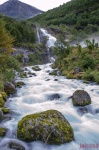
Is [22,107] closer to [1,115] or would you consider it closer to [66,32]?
[1,115]

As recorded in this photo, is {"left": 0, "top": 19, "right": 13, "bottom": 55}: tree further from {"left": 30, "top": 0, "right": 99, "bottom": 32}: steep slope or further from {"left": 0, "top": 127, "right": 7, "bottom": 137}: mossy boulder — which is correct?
{"left": 30, "top": 0, "right": 99, "bottom": 32}: steep slope

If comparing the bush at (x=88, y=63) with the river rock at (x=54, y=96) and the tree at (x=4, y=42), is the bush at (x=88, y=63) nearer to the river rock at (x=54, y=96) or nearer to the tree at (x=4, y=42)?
the tree at (x=4, y=42)

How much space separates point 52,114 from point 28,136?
5.57ft

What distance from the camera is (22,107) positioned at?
15.7 meters

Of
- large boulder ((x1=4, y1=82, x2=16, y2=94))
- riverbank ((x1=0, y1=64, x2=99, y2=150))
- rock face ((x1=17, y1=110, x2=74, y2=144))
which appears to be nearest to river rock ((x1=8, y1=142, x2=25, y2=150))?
riverbank ((x1=0, y1=64, x2=99, y2=150))

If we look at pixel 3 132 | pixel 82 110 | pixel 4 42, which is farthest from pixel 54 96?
pixel 4 42

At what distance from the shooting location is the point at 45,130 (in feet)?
33.9

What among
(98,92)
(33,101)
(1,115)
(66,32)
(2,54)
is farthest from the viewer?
(66,32)

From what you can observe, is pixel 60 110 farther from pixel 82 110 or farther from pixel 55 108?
pixel 82 110

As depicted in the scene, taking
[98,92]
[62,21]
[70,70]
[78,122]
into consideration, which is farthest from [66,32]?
[78,122]

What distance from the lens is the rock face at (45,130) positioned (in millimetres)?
A: 10312

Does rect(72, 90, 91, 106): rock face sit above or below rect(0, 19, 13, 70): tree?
below

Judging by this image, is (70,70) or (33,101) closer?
(33,101)

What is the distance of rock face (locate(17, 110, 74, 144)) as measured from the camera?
10.3 metres
